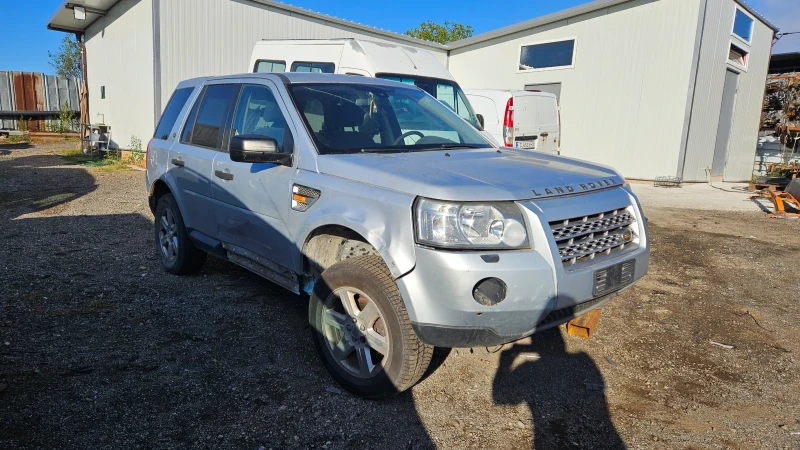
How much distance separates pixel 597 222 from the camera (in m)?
3.03

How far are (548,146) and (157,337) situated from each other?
9229 millimetres

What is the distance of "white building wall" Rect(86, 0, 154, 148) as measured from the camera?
1298 centimetres

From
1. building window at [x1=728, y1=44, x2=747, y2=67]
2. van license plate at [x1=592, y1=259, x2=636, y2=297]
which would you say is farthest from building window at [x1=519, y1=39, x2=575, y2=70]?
van license plate at [x1=592, y1=259, x2=636, y2=297]

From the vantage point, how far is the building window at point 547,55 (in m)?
15.4

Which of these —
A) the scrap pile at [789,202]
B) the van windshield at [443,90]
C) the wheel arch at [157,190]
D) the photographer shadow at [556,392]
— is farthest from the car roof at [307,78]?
the scrap pile at [789,202]

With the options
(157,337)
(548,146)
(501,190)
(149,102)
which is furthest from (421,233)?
(149,102)

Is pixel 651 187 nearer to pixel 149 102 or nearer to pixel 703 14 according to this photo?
pixel 703 14

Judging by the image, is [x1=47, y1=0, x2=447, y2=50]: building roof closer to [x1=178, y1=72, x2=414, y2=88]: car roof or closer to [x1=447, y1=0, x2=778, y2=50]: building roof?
[x1=447, y1=0, x2=778, y2=50]: building roof

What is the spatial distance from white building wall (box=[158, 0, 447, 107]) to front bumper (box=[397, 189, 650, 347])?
10823 mm

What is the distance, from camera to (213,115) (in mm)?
4500

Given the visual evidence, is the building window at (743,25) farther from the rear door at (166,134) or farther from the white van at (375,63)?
the rear door at (166,134)

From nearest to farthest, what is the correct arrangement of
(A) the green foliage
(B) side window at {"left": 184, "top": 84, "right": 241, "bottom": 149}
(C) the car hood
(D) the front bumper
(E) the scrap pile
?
(D) the front bumper, (C) the car hood, (B) side window at {"left": 184, "top": 84, "right": 241, "bottom": 149}, (E) the scrap pile, (A) the green foliage

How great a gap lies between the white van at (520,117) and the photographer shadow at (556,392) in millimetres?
6969

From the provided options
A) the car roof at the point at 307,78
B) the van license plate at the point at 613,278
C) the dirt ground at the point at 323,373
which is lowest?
the dirt ground at the point at 323,373
